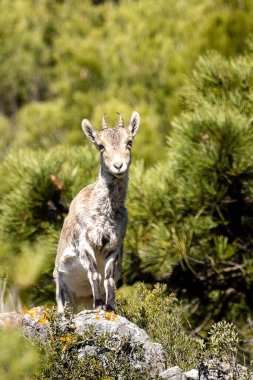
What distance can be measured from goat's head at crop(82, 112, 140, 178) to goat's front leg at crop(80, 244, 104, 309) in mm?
695

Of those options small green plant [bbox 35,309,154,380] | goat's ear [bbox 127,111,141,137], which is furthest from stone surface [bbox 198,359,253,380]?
goat's ear [bbox 127,111,141,137]

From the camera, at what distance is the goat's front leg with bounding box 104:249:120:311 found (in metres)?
7.57

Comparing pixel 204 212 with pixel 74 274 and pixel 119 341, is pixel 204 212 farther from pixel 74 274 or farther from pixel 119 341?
pixel 119 341

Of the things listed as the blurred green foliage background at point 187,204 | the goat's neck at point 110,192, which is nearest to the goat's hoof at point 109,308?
the goat's neck at point 110,192

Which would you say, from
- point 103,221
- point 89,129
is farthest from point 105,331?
point 89,129

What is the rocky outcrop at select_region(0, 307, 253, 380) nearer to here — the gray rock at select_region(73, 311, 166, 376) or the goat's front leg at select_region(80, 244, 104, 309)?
the gray rock at select_region(73, 311, 166, 376)

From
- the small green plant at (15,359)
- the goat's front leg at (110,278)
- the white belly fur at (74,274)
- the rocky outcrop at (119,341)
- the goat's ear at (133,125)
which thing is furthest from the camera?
the white belly fur at (74,274)

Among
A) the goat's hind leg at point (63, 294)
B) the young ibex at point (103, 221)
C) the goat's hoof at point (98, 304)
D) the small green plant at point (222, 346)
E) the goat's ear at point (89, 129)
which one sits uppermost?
the goat's ear at point (89, 129)

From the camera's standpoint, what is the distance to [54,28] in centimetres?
3694

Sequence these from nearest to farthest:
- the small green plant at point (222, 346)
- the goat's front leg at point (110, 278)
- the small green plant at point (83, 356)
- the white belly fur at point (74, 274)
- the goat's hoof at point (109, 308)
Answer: the small green plant at point (83, 356) → the small green plant at point (222, 346) → the goat's hoof at point (109, 308) → the goat's front leg at point (110, 278) → the white belly fur at point (74, 274)

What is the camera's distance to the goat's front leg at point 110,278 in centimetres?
757

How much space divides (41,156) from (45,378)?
5.76 metres

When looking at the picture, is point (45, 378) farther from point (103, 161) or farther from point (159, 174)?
point (159, 174)

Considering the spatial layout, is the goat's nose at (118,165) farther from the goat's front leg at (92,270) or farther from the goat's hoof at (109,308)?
the goat's hoof at (109,308)
